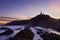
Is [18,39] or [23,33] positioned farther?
[23,33]

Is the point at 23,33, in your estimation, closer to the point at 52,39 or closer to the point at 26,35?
the point at 26,35

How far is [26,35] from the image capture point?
55.7 m

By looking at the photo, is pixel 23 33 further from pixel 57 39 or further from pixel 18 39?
pixel 57 39

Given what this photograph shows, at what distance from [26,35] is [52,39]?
9160 millimetres

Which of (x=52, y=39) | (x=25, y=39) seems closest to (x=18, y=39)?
(x=25, y=39)

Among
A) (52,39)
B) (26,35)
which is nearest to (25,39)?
(26,35)

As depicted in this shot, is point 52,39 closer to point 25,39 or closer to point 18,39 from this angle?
point 25,39

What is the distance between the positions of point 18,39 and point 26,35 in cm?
893

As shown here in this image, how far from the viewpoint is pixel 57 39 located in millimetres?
52906

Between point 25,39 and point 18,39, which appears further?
point 25,39

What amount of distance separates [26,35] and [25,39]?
3.24 meters

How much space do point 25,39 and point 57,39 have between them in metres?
10.7

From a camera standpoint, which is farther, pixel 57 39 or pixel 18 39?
pixel 57 39

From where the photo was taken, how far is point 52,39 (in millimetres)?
→ 53781
